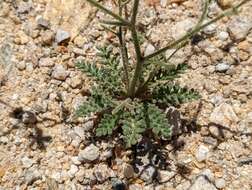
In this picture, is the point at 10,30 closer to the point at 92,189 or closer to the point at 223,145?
the point at 92,189

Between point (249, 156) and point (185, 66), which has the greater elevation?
point (185, 66)

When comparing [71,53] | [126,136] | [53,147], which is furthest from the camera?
[71,53]

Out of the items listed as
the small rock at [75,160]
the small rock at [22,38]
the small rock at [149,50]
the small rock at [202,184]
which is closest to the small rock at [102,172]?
the small rock at [75,160]

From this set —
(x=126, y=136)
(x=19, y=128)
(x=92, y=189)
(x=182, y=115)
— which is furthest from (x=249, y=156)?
(x=19, y=128)

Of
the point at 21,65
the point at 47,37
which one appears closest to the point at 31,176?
the point at 21,65

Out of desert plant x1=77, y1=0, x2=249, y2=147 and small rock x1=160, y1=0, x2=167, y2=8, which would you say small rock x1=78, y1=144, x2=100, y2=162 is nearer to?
desert plant x1=77, y1=0, x2=249, y2=147

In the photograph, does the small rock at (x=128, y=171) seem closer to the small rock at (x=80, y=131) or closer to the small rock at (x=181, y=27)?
the small rock at (x=80, y=131)

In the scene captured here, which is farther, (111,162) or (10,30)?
(10,30)
